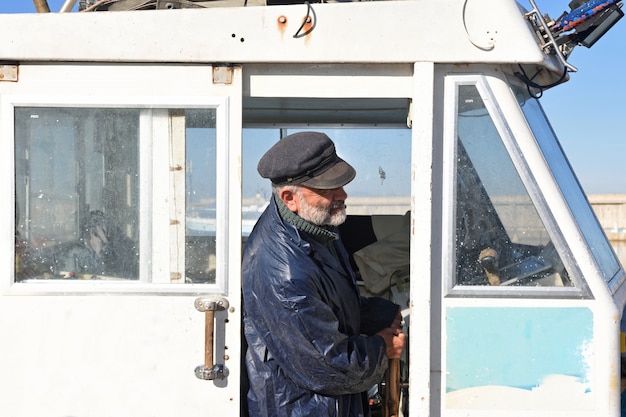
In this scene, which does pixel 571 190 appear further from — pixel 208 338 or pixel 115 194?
pixel 115 194

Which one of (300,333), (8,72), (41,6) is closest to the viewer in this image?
(300,333)

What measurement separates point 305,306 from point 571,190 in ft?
3.85

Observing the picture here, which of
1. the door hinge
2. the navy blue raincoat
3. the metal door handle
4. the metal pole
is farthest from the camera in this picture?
the metal pole

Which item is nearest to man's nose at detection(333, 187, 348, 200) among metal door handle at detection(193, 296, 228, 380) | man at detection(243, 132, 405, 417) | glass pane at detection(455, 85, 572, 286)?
man at detection(243, 132, 405, 417)

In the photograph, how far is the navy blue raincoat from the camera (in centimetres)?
225

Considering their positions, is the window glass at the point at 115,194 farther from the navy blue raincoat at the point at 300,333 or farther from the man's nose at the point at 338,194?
the man's nose at the point at 338,194

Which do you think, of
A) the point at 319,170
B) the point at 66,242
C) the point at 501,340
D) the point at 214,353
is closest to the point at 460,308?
the point at 501,340

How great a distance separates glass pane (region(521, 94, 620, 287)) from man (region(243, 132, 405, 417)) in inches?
29.7

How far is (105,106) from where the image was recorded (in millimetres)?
2461

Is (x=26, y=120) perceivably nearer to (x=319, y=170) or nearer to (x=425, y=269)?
(x=319, y=170)

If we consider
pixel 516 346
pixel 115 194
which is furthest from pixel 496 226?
pixel 115 194

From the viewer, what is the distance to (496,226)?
2.43 meters

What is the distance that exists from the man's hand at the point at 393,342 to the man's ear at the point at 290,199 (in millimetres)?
563

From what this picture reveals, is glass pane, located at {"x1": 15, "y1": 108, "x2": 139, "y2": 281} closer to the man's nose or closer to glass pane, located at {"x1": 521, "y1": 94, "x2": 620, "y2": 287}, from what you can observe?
the man's nose
